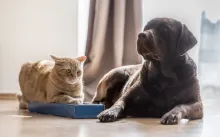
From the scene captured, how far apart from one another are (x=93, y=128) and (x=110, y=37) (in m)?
1.91

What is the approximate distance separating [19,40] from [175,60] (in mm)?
2085

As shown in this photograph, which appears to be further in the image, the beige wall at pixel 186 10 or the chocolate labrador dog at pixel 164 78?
the beige wall at pixel 186 10

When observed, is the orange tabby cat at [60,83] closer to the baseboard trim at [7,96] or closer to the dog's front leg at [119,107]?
the dog's front leg at [119,107]

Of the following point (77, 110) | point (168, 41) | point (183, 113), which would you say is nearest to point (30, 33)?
point (77, 110)

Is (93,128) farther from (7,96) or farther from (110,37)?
(7,96)

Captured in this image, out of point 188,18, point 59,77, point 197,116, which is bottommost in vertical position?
point 197,116

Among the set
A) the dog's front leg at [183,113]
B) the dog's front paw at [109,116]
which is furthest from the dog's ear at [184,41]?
the dog's front paw at [109,116]

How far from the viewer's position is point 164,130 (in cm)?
180

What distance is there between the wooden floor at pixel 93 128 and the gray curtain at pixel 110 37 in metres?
1.36

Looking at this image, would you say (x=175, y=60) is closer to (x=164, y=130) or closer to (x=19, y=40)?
(x=164, y=130)

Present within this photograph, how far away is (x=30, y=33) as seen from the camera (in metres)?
3.96

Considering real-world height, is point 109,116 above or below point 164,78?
below

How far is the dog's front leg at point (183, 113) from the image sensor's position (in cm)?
203

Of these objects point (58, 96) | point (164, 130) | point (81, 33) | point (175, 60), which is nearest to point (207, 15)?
point (81, 33)
